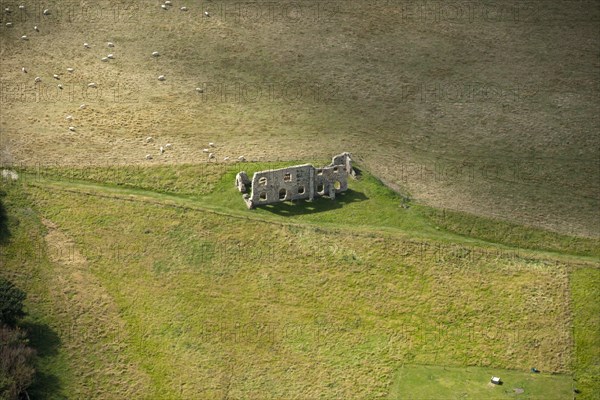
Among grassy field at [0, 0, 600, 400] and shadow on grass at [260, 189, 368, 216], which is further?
shadow on grass at [260, 189, 368, 216]

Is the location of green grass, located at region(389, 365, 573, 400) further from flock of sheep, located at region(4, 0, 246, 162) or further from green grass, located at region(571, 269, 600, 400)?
flock of sheep, located at region(4, 0, 246, 162)

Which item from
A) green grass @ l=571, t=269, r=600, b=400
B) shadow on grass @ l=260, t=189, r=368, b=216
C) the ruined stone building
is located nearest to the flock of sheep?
the ruined stone building

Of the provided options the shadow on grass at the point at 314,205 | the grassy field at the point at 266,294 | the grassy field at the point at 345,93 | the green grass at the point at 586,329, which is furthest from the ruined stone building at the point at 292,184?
the green grass at the point at 586,329

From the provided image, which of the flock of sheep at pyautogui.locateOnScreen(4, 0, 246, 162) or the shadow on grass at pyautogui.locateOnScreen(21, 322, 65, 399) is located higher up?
the flock of sheep at pyautogui.locateOnScreen(4, 0, 246, 162)

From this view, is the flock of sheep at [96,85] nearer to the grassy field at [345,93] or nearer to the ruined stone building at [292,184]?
the grassy field at [345,93]

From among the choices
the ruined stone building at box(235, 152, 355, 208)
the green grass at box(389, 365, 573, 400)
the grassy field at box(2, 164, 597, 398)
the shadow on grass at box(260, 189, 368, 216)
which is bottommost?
the green grass at box(389, 365, 573, 400)

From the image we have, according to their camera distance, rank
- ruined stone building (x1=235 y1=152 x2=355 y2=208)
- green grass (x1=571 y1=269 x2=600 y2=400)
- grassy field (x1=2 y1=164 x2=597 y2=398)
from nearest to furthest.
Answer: grassy field (x1=2 y1=164 x2=597 y2=398)
green grass (x1=571 y1=269 x2=600 y2=400)
ruined stone building (x1=235 y1=152 x2=355 y2=208)

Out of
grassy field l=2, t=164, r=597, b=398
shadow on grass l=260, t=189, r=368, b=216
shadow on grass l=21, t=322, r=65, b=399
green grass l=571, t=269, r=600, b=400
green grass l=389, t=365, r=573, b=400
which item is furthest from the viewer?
shadow on grass l=260, t=189, r=368, b=216
